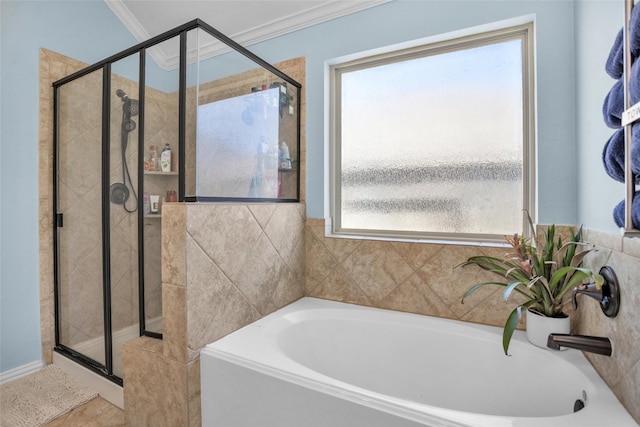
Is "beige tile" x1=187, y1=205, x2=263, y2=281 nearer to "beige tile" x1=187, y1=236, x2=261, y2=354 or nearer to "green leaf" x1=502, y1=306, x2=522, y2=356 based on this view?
"beige tile" x1=187, y1=236, x2=261, y2=354

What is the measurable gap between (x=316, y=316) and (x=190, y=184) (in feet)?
3.12

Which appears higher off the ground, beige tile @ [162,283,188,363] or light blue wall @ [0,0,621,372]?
light blue wall @ [0,0,621,372]

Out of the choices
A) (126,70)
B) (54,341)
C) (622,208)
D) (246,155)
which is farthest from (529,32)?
(54,341)

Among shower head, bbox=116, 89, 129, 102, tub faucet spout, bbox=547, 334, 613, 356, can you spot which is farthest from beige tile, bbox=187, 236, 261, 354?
tub faucet spout, bbox=547, 334, 613, 356

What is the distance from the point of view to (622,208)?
835 mm

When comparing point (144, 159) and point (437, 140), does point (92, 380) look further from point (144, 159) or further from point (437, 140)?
point (437, 140)

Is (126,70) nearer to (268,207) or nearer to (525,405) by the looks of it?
(268,207)

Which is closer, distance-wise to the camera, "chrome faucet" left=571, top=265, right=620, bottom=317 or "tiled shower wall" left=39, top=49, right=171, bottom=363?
"chrome faucet" left=571, top=265, right=620, bottom=317

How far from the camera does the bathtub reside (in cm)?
93

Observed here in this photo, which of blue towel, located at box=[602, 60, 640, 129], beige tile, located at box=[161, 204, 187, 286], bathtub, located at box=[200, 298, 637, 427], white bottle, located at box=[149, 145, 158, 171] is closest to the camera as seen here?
blue towel, located at box=[602, 60, 640, 129]

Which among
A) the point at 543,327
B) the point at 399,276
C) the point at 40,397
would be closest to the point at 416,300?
the point at 399,276

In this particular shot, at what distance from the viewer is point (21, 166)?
1.90 meters

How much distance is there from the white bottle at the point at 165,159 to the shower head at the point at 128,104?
1.06 feet

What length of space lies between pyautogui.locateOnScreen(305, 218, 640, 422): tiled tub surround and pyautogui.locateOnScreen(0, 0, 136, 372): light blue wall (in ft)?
5.71
